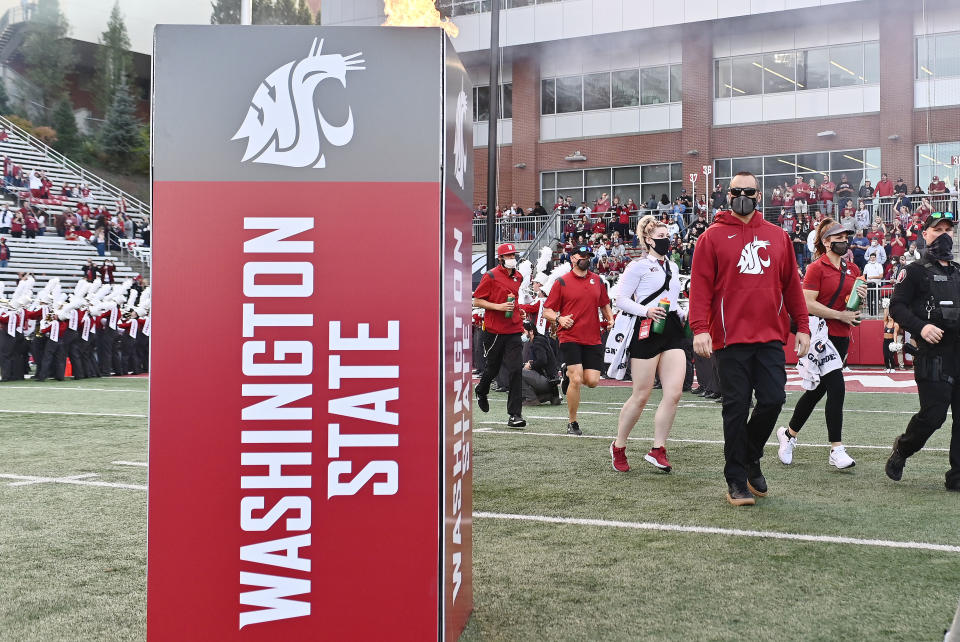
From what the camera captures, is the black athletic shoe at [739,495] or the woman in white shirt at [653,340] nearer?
the black athletic shoe at [739,495]

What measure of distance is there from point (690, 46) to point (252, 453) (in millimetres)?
37413

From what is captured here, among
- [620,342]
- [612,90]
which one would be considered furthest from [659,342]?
[612,90]

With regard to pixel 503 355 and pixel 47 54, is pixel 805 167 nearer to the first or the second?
pixel 503 355

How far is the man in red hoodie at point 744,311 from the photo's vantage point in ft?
19.9

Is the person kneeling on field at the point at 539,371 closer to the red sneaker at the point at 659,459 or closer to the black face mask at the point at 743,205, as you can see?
the red sneaker at the point at 659,459

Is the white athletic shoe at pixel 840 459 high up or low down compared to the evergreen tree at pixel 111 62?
down

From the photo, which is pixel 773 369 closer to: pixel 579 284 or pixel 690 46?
pixel 579 284

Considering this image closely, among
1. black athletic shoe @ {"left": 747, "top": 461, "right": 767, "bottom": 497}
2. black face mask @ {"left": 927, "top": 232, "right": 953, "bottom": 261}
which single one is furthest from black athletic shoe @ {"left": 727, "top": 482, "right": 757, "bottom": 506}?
black face mask @ {"left": 927, "top": 232, "right": 953, "bottom": 261}

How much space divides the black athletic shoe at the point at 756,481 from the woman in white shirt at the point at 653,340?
0.98 m

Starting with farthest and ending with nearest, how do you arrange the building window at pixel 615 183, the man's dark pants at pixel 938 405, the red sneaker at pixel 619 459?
the building window at pixel 615 183, the red sneaker at pixel 619 459, the man's dark pants at pixel 938 405

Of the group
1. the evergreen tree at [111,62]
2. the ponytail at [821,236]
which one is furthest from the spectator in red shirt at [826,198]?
the evergreen tree at [111,62]

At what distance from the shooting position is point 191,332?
2881mm

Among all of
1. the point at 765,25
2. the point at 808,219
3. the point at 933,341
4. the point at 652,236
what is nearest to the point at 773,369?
the point at 933,341

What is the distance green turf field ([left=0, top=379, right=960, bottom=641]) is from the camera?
371cm
